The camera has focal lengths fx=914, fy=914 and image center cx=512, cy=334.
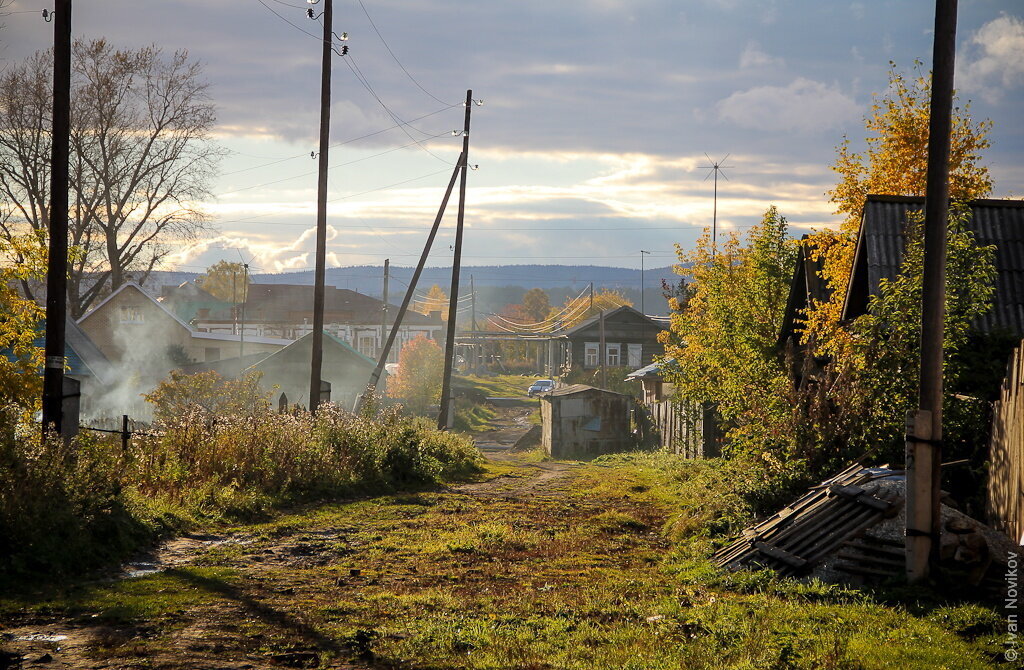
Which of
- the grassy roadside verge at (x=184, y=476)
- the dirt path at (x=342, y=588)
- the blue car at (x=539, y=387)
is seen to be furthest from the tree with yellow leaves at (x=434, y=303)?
the dirt path at (x=342, y=588)

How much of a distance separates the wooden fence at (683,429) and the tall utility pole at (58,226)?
1664 cm

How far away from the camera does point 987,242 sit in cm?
1554

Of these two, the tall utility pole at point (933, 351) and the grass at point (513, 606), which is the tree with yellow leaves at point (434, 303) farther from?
the tall utility pole at point (933, 351)

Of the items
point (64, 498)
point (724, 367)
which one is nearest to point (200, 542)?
point (64, 498)

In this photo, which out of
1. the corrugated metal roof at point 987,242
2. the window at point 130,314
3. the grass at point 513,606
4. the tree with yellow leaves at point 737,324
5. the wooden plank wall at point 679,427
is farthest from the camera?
the window at point 130,314

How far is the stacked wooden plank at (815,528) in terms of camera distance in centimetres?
975

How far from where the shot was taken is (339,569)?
1072cm

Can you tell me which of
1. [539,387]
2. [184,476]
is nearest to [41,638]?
[184,476]

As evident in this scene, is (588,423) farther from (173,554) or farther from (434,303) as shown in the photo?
(434,303)

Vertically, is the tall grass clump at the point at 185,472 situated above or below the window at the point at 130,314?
below

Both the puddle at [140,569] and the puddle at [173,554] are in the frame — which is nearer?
the puddle at [140,569]

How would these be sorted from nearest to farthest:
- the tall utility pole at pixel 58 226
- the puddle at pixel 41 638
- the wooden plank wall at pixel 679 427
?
1. the puddle at pixel 41 638
2. the tall utility pole at pixel 58 226
3. the wooden plank wall at pixel 679 427

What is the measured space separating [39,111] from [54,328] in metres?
29.6

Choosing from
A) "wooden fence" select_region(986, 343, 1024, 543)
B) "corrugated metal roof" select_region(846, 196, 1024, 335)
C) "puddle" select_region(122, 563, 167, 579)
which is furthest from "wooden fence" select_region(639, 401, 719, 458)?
"puddle" select_region(122, 563, 167, 579)
